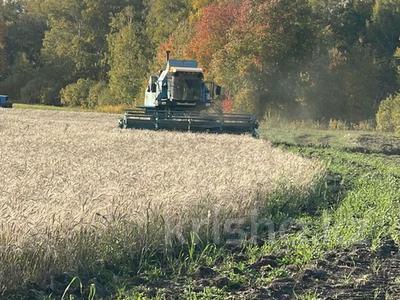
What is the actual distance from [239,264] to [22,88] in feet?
172

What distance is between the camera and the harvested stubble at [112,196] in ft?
19.2

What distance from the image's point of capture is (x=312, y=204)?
385 inches

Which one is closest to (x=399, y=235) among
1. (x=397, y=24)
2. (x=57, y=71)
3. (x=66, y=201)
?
(x=66, y=201)

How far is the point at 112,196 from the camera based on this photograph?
24.1 feet

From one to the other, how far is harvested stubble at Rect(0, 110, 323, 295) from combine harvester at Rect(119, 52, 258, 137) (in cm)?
708

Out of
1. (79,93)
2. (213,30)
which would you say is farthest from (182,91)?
(79,93)

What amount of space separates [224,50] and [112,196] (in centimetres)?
2802

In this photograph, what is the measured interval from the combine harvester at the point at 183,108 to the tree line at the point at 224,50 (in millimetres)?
9135

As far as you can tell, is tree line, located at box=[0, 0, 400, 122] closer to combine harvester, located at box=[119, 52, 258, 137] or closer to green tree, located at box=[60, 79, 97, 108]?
green tree, located at box=[60, 79, 97, 108]

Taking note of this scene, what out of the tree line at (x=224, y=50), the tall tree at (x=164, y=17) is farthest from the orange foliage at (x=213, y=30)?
the tall tree at (x=164, y=17)

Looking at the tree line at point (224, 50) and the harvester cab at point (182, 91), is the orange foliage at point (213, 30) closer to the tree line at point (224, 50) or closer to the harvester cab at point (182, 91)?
the tree line at point (224, 50)

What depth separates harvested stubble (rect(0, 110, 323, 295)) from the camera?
231 inches

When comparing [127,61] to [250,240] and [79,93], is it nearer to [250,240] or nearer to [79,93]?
[79,93]

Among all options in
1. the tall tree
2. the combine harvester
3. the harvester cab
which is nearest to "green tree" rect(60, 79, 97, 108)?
the tall tree
